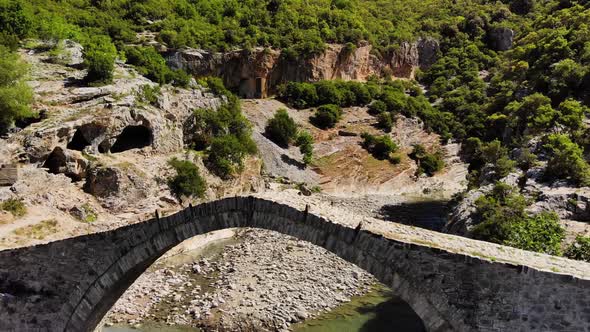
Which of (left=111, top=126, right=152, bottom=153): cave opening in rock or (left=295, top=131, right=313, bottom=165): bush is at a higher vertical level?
(left=111, top=126, right=152, bottom=153): cave opening in rock

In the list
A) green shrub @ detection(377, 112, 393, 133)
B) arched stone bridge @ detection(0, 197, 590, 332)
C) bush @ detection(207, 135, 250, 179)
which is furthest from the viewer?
green shrub @ detection(377, 112, 393, 133)

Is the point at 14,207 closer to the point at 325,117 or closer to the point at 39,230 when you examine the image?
the point at 39,230

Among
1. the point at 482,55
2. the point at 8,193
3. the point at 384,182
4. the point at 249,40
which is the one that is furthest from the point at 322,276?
the point at 482,55

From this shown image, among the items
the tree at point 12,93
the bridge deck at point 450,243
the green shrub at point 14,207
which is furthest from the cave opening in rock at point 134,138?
Result: the bridge deck at point 450,243

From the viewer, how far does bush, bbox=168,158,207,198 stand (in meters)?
22.6

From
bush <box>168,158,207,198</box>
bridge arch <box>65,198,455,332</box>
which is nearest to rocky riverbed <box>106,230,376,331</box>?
bush <box>168,158,207,198</box>

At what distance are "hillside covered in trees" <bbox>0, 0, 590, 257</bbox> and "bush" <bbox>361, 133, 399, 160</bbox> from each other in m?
3.43

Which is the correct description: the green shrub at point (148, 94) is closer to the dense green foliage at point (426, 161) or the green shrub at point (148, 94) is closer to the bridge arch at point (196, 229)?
the bridge arch at point (196, 229)

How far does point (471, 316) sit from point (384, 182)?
31260 millimetres

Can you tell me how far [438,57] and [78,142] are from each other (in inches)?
2106

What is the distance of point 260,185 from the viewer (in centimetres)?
2858

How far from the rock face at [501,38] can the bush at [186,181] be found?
184 ft

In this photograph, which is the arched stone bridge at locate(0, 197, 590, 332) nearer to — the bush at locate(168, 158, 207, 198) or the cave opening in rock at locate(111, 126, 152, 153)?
the bush at locate(168, 158, 207, 198)

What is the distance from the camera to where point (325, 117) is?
1645 inches
